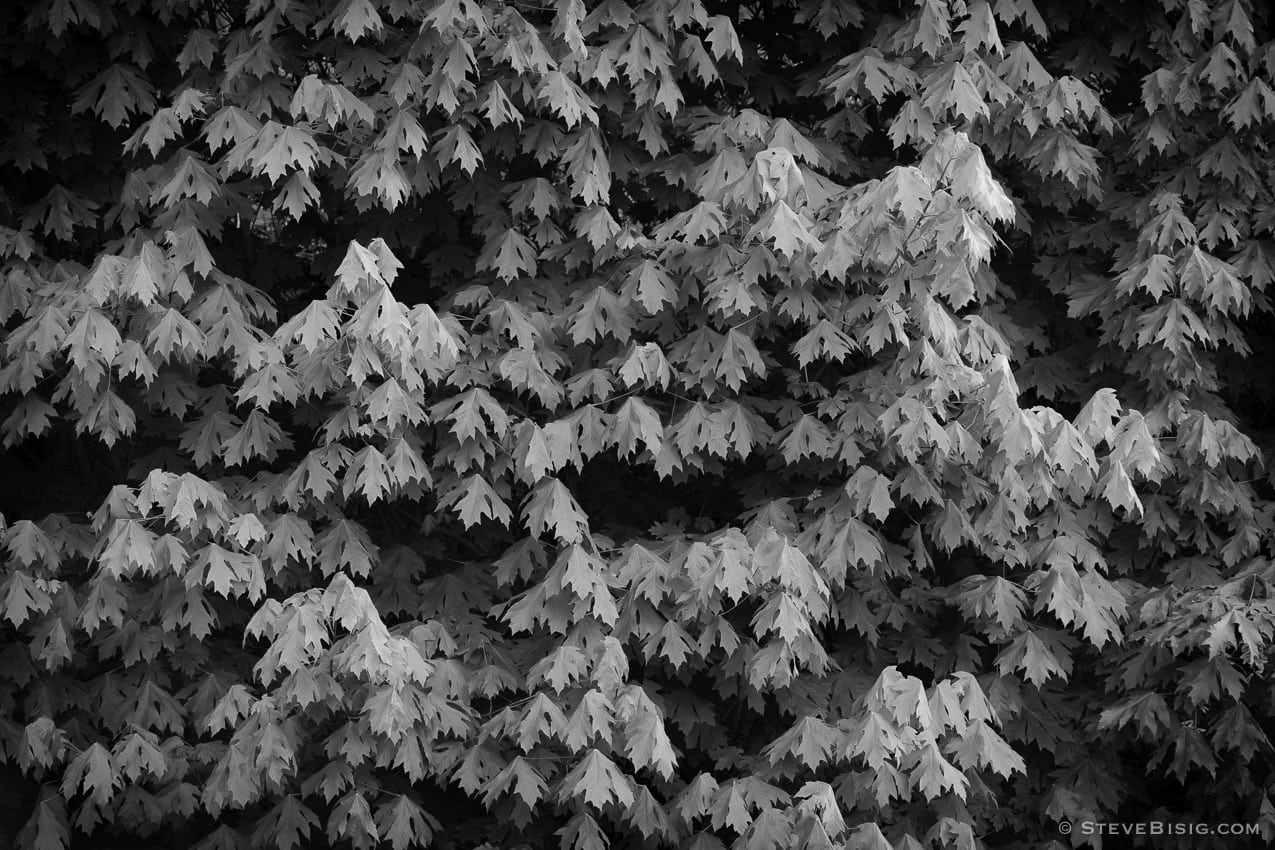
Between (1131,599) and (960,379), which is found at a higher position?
(960,379)

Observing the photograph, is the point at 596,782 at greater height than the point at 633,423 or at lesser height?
lesser

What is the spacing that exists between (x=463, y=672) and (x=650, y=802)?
3.41 feet

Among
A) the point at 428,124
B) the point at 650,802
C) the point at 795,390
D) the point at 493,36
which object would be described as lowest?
the point at 650,802

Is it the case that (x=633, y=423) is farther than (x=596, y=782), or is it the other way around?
(x=633, y=423)

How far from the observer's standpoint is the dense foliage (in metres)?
5.39

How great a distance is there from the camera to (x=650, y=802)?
5500 millimetres

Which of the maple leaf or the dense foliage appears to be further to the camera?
the dense foliage

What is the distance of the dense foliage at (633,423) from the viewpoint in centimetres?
539

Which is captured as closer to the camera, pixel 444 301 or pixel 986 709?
pixel 986 709

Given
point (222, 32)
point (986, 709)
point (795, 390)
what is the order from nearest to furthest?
point (986, 709), point (795, 390), point (222, 32)

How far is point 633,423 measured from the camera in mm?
5570

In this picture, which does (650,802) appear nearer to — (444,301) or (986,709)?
(986,709)

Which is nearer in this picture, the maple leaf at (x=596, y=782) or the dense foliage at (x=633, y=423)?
the maple leaf at (x=596, y=782)

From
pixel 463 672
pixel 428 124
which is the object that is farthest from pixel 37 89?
pixel 463 672
